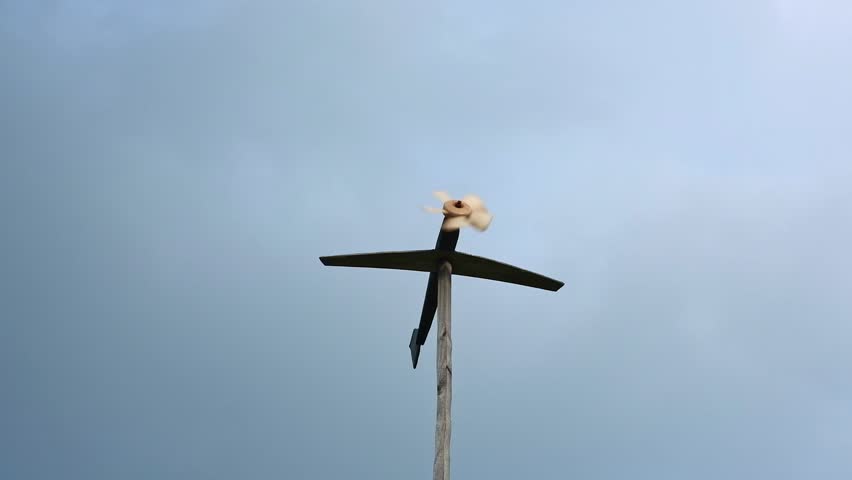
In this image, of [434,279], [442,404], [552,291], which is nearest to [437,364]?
[442,404]

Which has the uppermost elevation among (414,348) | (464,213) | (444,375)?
(464,213)

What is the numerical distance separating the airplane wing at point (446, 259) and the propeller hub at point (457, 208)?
57 cm

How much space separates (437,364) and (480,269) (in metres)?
1.77

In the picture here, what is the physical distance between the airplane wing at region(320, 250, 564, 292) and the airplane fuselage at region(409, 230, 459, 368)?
0.12 meters

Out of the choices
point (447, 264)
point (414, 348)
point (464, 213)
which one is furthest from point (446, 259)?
point (414, 348)

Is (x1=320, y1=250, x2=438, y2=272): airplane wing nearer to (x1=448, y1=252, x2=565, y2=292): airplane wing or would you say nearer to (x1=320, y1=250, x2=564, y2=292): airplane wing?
(x1=320, y1=250, x2=564, y2=292): airplane wing

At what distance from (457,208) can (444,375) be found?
2.40 meters

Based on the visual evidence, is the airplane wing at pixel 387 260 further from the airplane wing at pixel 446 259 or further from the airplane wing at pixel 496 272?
the airplane wing at pixel 496 272

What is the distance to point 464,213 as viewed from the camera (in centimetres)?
1134

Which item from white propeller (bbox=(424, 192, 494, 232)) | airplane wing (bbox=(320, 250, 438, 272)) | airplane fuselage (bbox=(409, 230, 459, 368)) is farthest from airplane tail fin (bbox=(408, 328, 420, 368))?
white propeller (bbox=(424, 192, 494, 232))

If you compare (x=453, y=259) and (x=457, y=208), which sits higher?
(x=457, y=208)

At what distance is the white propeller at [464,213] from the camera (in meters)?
11.3

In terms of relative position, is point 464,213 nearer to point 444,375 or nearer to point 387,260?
point 387,260

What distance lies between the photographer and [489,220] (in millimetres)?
11422
